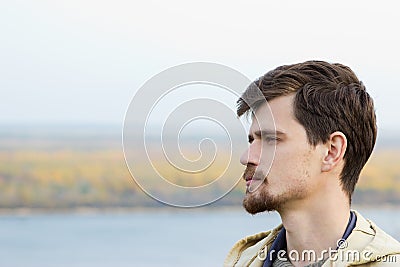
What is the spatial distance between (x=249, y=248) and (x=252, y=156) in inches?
15.0

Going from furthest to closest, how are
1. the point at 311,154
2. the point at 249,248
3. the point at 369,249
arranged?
the point at 249,248 < the point at 311,154 < the point at 369,249

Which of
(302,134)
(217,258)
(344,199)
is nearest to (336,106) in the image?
(302,134)

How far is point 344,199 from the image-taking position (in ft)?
7.48

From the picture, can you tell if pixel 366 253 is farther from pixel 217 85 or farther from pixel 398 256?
pixel 217 85

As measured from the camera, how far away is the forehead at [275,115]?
2.27 meters

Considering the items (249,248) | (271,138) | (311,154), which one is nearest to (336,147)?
(311,154)

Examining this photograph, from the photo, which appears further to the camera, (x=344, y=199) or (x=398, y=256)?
(x=344, y=199)

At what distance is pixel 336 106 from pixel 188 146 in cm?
44

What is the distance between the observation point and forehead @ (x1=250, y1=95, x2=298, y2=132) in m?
2.27

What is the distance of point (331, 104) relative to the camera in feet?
7.47

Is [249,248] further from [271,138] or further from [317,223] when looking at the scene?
[271,138]

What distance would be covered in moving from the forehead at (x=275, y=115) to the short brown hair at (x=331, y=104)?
0.02 meters

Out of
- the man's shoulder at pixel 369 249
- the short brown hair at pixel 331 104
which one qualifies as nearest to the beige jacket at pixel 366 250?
the man's shoulder at pixel 369 249

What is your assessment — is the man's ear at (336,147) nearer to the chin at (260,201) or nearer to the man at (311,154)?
→ the man at (311,154)
